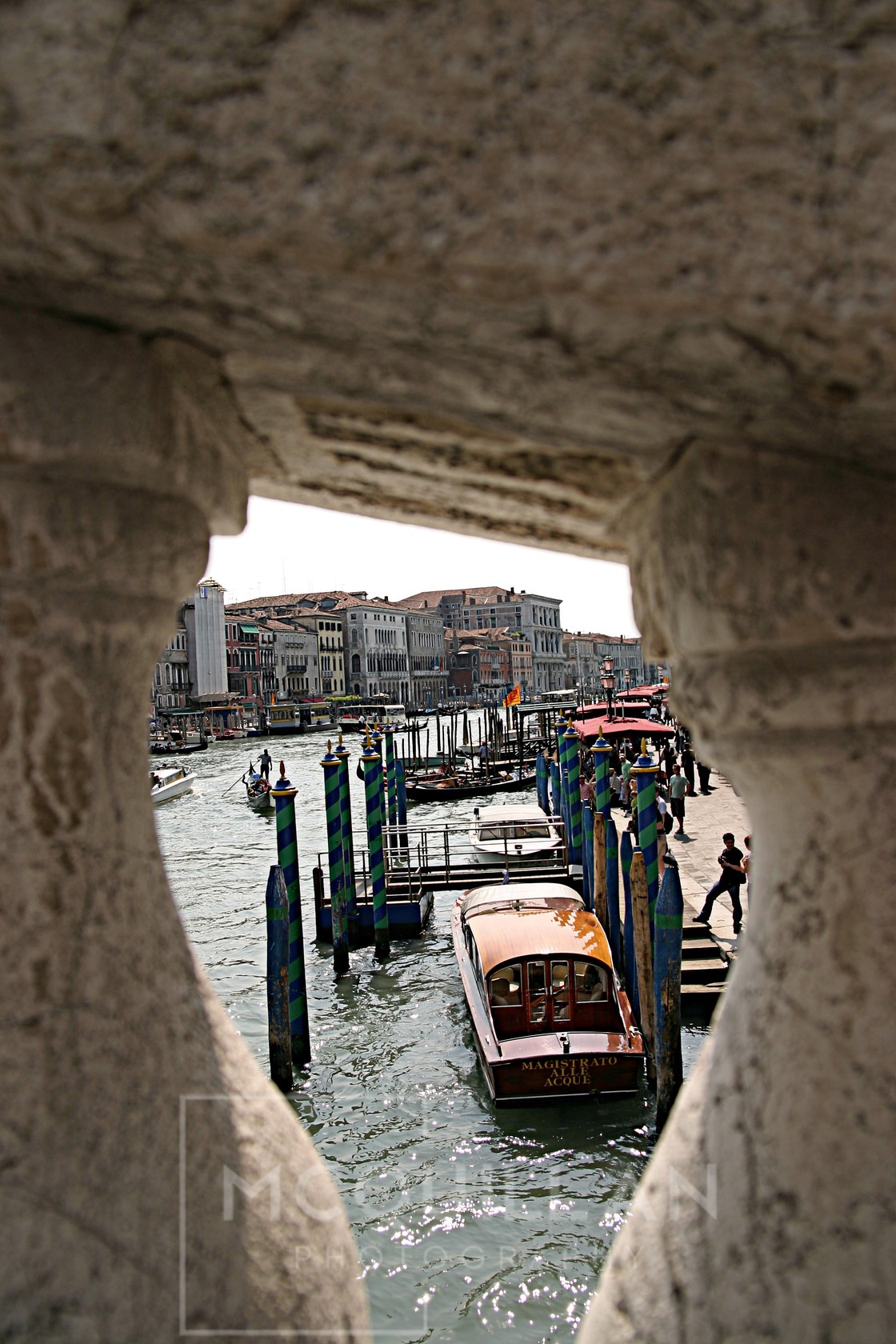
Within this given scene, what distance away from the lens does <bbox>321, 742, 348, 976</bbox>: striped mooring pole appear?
30.7ft

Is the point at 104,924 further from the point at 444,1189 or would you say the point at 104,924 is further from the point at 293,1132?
the point at 444,1189

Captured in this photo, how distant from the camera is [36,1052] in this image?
0.70 meters

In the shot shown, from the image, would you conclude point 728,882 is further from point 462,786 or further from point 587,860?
point 462,786

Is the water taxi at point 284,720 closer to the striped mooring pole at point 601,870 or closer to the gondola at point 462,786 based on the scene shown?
the gondola at point 462,786

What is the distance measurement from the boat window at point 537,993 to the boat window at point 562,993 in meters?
0.07

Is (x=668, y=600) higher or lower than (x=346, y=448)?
lower

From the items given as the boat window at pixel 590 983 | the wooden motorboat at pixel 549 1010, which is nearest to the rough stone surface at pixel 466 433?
the wooden motorboat at pixel 549 1010

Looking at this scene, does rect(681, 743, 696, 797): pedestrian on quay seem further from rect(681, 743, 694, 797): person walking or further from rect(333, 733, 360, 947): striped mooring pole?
rect(333, 733, 360, 947): striped mooring pole

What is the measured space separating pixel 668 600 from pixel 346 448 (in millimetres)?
356

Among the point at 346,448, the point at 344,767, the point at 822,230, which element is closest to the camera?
the point at 822,230

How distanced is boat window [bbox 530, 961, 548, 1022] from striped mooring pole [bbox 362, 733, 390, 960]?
3.28 m

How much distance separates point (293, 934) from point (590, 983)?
2.41m

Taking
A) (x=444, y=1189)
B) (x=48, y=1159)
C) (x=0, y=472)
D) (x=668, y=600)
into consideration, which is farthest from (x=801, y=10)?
(x=444, y=1189)

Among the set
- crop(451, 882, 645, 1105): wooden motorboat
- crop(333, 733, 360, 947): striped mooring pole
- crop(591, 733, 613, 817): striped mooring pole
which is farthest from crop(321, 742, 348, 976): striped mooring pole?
crop(591, 733, 613, 817): striped mooring pole
